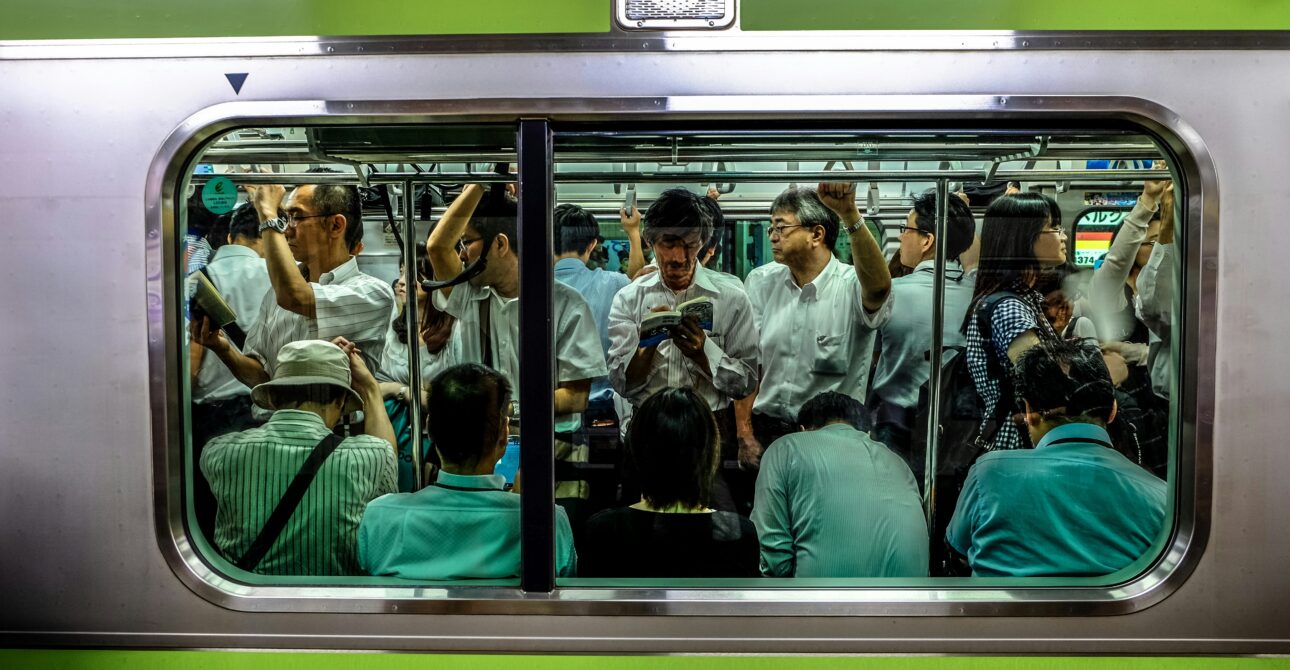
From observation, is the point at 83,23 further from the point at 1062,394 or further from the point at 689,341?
the point at 1062,394

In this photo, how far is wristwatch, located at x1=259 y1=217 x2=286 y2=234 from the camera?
2314 millimetres

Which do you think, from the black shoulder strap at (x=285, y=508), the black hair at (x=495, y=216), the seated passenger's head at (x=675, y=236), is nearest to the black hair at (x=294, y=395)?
the black shoulder strap at (x=285, y=508)

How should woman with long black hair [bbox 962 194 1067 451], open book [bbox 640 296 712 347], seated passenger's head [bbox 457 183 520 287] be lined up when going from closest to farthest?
seated passenger's head [bbox 457 183 520 287]
woman with long black hair [bbox 962 194 1067 451]
open book [bbox 640 296 712 347]

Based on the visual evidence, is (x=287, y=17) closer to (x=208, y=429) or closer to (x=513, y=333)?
(x=513, y=333)

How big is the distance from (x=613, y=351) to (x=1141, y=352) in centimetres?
136

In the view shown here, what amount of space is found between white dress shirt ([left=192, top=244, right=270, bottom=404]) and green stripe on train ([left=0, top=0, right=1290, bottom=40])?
20.9 inches

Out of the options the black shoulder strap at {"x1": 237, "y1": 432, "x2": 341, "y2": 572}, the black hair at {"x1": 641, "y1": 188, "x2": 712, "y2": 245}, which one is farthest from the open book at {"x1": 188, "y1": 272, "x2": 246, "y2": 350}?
the black hair at {"x1": 641, "y1": 188, "x2": 712, "y2": 245}

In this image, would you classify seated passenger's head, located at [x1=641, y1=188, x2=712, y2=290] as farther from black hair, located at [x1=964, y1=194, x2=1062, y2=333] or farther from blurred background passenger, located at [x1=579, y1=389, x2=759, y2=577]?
black hair, located at [x1=964, y1=194, x2=1062, y2=333]

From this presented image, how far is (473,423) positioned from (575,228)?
572mm

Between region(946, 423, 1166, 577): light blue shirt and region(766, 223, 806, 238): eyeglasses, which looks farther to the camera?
region(766, 223, 806, 238): eyeglasses

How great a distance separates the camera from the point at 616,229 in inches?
99.6

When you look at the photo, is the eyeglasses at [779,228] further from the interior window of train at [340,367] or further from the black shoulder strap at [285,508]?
the black shoulder strap at [285,508]

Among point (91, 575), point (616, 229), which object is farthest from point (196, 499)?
point (616, 229)

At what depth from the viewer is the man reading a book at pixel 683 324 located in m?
2.50
